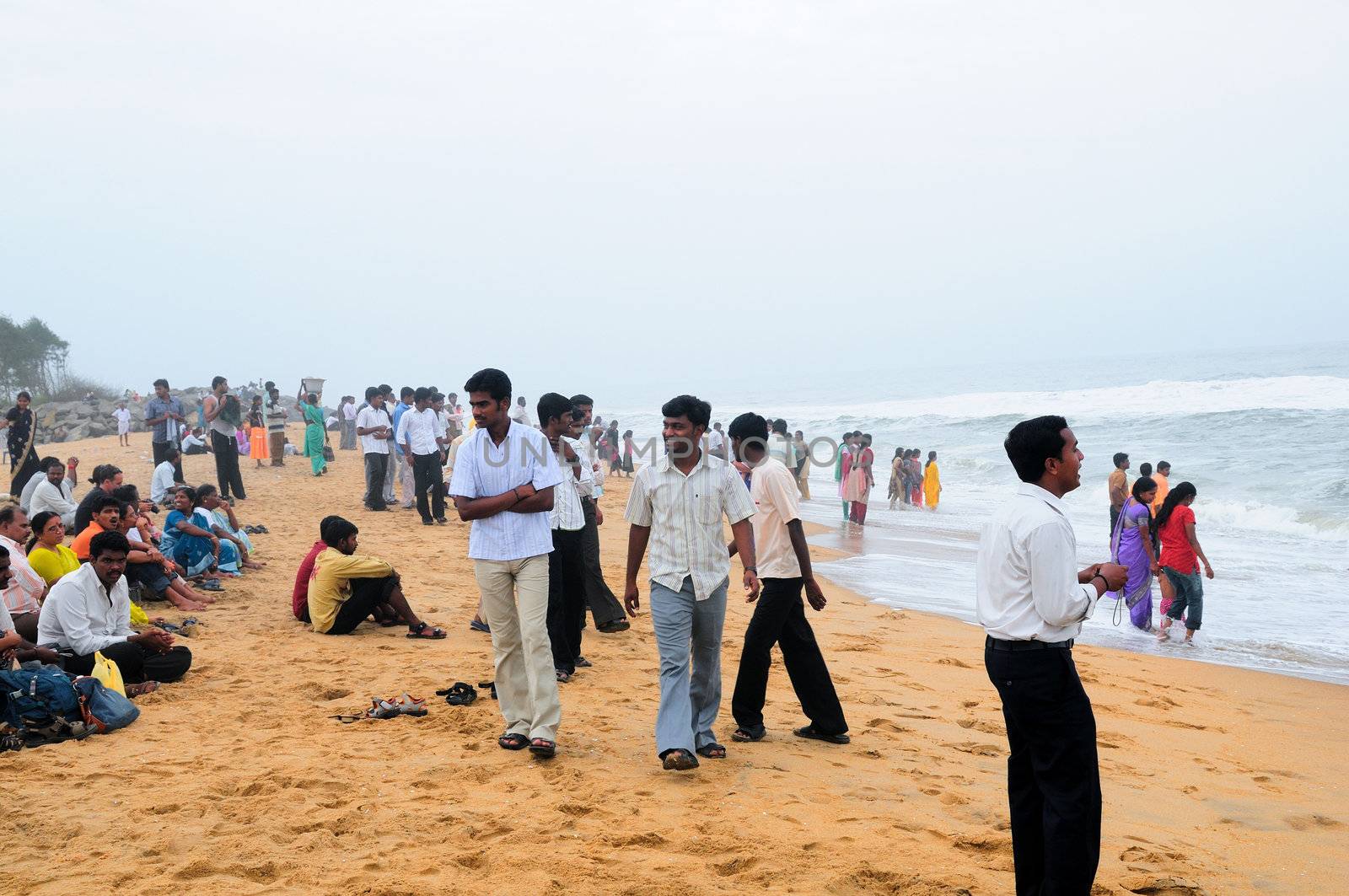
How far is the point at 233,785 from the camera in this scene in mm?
4383

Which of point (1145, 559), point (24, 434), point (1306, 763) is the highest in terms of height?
point (24, 434)

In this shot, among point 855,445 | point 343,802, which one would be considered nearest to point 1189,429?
point 855,445

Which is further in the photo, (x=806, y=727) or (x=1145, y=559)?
(x=1145, y=559)

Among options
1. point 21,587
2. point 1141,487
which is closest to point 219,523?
point 21,587

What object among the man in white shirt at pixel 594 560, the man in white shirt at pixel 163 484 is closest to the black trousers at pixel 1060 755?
the man in white shirt at pixel 594 560

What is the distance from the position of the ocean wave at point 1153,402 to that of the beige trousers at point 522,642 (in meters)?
36.7

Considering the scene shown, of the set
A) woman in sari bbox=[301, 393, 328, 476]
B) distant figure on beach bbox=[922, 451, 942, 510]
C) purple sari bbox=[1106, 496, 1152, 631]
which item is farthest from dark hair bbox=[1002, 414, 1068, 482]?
woman in sari bbox=[301, 393, 328, 476]

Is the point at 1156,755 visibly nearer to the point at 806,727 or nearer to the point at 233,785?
the point at 806,727

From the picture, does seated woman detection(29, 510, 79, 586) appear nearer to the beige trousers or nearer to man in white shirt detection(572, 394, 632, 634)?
man in white shirt detection(572, 394, 632, 634)

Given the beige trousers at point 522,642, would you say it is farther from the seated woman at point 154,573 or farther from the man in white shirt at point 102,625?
the seated woman at point 154,573

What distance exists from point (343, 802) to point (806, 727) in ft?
8.12

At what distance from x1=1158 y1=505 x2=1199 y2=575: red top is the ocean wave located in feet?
98.4

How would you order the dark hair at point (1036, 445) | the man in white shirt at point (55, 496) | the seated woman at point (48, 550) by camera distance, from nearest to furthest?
the dark hair at point (1036, 445), the seated woman at point (48, 550), the man in white shirt at point (55, 496)

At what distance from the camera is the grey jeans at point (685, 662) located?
4.58 m
